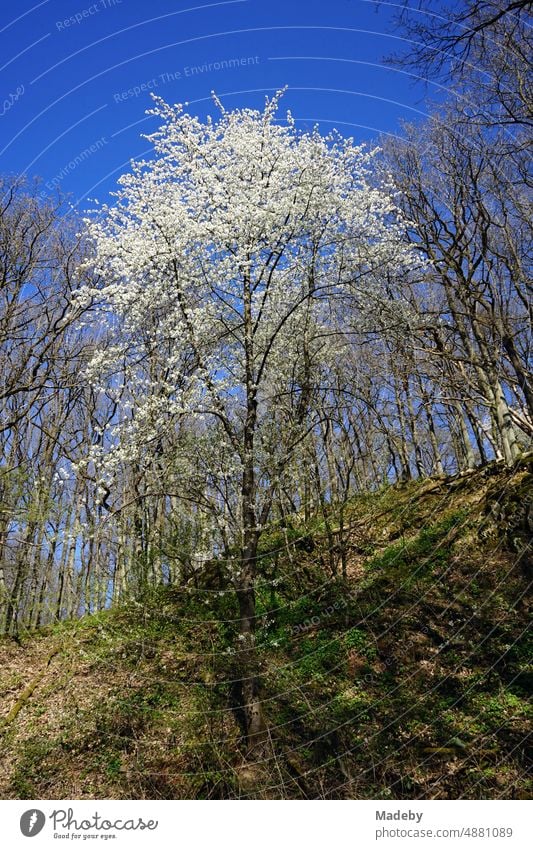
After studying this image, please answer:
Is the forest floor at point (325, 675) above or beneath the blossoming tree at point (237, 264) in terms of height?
beneath

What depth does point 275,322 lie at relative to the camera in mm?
12391

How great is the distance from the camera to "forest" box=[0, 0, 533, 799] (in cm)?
892

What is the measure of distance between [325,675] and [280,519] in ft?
9.73

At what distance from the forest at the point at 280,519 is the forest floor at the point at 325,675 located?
0.04m

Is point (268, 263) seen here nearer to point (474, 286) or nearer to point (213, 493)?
point (213, 493)

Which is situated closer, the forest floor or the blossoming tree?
the forest floor

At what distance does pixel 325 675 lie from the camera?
406 inches

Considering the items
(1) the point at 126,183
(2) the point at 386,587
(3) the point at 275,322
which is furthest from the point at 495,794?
(1) the point at 126,183

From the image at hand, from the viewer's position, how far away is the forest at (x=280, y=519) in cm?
892

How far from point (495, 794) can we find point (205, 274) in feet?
30.9

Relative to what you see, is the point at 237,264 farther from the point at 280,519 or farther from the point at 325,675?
the point at 325,675

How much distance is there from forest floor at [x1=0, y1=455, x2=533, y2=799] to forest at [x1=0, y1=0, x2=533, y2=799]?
44 millimetres

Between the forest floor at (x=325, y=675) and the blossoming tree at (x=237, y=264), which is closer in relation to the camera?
the forest floor at (x=325, y=675)

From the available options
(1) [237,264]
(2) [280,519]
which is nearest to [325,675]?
(2) [280,519]
